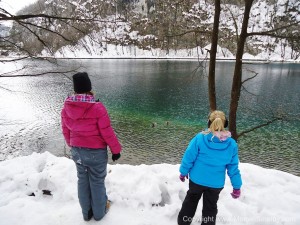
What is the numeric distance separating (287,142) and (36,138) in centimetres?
1682

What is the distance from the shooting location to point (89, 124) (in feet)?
12.1

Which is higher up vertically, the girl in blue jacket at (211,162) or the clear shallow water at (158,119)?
the girl in blue jacket at (211,162)

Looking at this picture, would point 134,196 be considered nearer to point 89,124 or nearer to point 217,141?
point 89,124

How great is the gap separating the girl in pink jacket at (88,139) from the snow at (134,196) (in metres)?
0.47

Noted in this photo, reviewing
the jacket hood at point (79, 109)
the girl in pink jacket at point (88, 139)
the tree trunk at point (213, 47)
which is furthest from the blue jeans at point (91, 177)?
the tree trunk at point (213, 47)

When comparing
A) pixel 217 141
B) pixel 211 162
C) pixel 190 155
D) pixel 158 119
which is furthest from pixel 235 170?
pixel 158 119

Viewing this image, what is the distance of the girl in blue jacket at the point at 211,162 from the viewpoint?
348 centimetres

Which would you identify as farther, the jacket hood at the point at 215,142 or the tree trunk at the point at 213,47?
the tree trunk at the point at 213,47

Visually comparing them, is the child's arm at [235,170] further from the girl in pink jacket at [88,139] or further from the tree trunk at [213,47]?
the tree trunk at [213,47]

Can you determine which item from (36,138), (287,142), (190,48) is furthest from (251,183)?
(190,48)

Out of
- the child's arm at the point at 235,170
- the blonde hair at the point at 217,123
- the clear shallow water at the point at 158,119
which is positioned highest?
the blonde hair at the point at 217,123

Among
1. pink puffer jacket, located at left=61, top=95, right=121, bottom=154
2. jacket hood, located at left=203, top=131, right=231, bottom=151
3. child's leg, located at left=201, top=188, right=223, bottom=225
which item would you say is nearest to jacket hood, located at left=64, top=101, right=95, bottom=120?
pink puffer jacket, located at left=61, top=95, right=121, bottom=154

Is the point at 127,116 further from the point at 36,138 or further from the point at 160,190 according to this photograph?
the point at 160,190

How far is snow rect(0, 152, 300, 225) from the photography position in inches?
165
